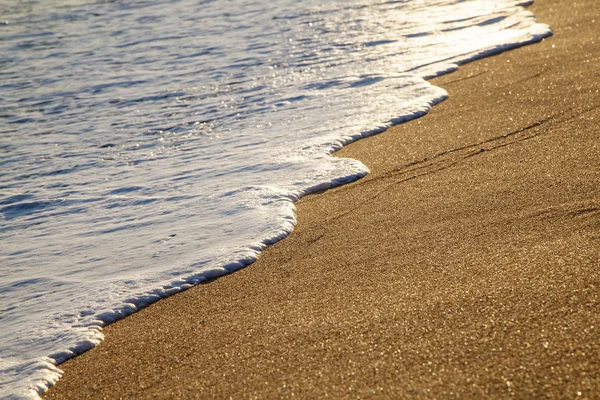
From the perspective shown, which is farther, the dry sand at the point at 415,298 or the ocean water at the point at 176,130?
the ocean water at the point at 176,130

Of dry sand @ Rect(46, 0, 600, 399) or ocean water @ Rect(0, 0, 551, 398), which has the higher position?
ocean water @ Rect(0, 0, 551, 398)

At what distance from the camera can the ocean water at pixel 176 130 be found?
3.38 m

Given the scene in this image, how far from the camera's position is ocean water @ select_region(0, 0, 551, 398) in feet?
11.1

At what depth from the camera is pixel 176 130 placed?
5621mm

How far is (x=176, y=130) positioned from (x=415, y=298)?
3.36 metres

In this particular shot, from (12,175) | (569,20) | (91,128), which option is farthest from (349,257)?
(569,20)

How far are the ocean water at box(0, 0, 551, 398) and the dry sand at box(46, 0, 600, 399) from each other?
0.25 m

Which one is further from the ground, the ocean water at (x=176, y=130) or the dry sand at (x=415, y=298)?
the ocean water at (x=176, y=130)

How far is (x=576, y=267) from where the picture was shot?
271 centimetres

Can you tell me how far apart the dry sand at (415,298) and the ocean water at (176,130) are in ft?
0.81

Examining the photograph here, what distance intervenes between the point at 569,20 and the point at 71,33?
6536mm

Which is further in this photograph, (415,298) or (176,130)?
(176,130)

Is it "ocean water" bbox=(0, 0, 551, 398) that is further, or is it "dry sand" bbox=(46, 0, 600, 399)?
"ocean water" bbox=(0, 0, 551, 398)

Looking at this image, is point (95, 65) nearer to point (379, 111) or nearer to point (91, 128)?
point (91, 128)
